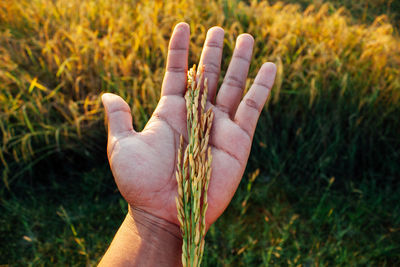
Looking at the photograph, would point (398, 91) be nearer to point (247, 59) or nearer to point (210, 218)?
point (247, 59)

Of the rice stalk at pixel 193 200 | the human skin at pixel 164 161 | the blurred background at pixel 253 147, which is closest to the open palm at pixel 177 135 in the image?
the human skin at pixel 164 161

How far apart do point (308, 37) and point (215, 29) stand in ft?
4.89

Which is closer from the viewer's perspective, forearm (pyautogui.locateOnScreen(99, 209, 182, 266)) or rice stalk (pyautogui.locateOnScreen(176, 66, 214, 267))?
rice stalk (pyautogui.locateOnScreen(176, 66, 214, 267))

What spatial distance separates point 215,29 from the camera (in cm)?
199

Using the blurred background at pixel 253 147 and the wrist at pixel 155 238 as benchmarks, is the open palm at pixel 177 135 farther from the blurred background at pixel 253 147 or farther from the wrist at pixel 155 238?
the blurred background at pixel 253 147

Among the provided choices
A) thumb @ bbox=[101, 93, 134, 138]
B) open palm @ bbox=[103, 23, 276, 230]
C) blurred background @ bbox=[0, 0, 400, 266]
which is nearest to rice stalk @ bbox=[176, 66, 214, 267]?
open palm @ bbox=[103, 23, 276, 230]

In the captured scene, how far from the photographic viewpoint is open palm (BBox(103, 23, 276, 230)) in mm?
1522

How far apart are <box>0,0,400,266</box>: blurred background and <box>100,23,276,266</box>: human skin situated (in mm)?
578

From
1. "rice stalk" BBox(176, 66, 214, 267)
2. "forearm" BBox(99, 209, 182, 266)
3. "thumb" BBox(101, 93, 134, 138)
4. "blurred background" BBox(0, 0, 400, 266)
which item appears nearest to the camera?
"rice stalk" BBox(176, 66, 214, 267)

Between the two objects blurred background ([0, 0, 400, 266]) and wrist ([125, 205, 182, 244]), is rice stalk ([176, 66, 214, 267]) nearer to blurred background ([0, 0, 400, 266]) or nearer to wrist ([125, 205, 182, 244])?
wrist ([125, 205, 182, 244])

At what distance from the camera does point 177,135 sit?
1706 mm

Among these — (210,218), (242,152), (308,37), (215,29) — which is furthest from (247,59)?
A: (308,37)

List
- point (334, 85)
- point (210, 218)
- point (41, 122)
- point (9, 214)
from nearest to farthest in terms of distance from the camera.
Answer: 1. point (210, 218)
2. point (9, 214)
3. point (41, 122)
4. point (334, 85)

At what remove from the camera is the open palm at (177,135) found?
1.52 metres
